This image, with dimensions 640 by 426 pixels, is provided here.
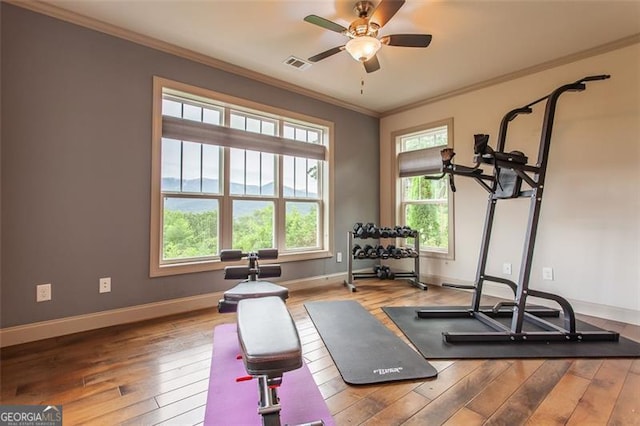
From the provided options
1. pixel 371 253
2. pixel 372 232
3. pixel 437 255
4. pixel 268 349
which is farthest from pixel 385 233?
pixel 268 349

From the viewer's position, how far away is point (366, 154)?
15.9ft

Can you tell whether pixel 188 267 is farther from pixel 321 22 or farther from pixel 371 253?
pixel 321 22

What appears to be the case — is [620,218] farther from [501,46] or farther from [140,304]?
[140,304]

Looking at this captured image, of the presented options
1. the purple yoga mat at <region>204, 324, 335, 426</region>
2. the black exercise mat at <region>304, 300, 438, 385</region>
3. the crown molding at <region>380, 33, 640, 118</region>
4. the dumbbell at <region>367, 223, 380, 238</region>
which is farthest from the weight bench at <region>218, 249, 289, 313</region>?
the crown molding at <region>380, 33, 640, 118</region>

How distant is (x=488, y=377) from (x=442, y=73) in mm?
3207

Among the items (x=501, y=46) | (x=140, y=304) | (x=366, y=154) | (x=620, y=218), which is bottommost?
(x=140, y=304)

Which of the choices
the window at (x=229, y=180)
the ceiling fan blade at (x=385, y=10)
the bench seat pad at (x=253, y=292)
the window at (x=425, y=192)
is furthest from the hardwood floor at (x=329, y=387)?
the ceiling fan blade at (x=385, y=10)

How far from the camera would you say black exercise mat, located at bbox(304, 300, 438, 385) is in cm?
183

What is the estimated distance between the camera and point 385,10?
209cm

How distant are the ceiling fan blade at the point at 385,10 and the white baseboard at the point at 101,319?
300 cm

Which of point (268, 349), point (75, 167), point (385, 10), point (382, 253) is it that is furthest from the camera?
point (382, 253)

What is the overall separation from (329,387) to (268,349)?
0.90 meters

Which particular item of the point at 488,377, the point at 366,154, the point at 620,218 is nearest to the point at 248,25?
the point at 366,154

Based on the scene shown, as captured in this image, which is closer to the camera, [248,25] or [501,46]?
[248,25]
